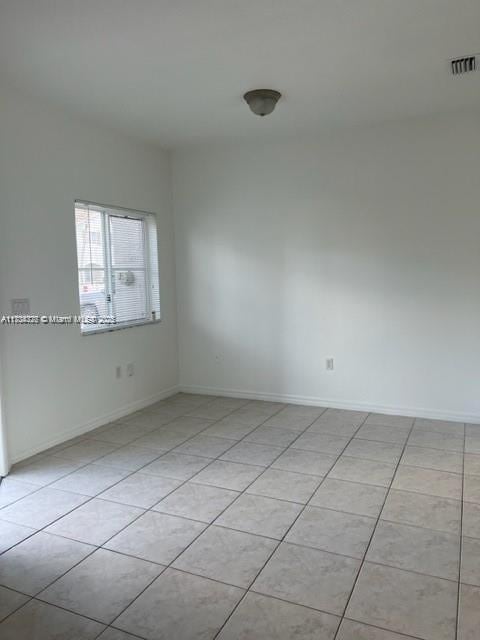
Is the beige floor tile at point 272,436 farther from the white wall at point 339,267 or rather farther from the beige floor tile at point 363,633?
the beige floor tile at point 363,633

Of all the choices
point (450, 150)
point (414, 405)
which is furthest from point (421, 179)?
point (414, 405)

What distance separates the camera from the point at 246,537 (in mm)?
2352

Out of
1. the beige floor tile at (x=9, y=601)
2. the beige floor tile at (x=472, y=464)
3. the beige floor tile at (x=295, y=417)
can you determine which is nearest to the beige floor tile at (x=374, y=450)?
the beige floor tile at (x=472, y=464)

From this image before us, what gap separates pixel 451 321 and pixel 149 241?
285 cm

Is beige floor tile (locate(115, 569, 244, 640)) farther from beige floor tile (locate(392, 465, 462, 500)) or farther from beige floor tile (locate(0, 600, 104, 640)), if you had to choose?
beige floor tile (locate(392, 465, 462, 500))

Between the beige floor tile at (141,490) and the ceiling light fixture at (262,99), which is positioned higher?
the ceiling light fixture at (262,99)

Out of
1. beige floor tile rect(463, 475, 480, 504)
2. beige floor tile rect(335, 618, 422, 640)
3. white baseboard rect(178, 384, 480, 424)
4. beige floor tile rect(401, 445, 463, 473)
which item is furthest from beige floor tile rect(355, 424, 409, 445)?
beige floor tile rect(335, 618, 422, 640)

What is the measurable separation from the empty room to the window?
0.02 meters

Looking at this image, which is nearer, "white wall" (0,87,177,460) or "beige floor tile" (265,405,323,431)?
"white wall" (0,87,177,460)

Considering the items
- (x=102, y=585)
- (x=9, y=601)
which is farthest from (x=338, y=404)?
(x=9, y=601)

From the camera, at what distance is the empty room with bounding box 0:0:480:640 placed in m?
2.06

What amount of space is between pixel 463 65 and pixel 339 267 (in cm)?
183

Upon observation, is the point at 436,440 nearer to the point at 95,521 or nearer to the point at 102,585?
the point at 95,521

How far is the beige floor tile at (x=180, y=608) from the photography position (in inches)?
69.2
